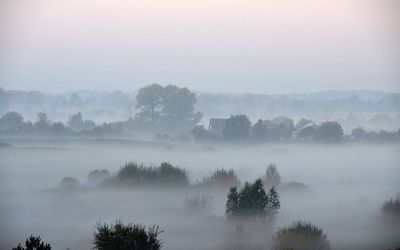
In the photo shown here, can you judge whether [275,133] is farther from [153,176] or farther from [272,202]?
[272,202]

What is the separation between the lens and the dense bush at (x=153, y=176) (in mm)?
47750

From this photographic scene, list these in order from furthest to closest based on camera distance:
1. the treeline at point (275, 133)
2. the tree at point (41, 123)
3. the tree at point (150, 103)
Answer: the tree at point (150, 103) < the tree at point (41, 123) < the treeline at point (275, 133)

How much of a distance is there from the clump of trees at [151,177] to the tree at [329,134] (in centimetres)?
3755

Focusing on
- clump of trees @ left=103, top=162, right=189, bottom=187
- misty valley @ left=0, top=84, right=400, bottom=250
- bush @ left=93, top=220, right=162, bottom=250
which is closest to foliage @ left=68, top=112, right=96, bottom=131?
misty valley @ left=0, top=84, right=400, bottom=250

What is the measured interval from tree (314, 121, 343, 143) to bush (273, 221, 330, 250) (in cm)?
5512

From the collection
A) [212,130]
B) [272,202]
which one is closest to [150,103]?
[212,130]

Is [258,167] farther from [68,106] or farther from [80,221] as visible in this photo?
[68,106]

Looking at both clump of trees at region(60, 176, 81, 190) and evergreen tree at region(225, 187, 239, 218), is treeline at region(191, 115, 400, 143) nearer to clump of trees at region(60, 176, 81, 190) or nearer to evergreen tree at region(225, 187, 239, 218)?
clump of trees at region(60, 176, 81, 190)

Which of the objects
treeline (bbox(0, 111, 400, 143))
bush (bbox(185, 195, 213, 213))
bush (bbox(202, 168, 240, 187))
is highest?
treeline (bbox(0, 111, 400, 143))

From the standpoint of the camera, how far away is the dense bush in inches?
1880

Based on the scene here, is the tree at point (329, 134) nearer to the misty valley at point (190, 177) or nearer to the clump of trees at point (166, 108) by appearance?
the misty valley at point (190, 177)

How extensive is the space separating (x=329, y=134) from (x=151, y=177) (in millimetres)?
40772

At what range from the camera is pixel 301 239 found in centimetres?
2755

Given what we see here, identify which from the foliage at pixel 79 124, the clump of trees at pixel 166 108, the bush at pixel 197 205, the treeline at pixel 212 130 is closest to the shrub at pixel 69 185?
the bush at pixel 197 205
